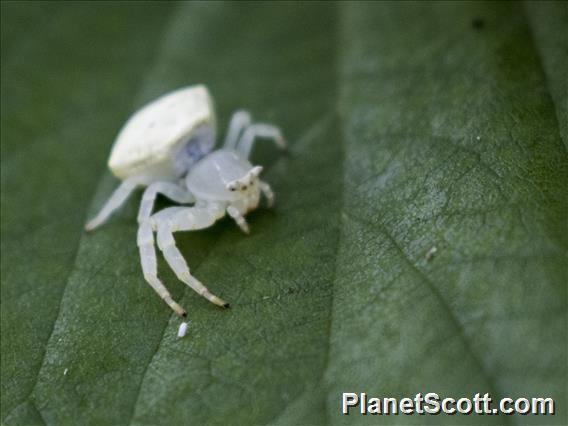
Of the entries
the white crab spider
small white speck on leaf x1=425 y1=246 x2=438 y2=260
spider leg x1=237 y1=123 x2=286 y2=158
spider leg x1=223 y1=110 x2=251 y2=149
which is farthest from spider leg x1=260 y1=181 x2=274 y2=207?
small white speck on leaf x1=425 y1=246 x2=438 y2=260

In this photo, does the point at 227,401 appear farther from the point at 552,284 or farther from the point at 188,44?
the point at 188,44

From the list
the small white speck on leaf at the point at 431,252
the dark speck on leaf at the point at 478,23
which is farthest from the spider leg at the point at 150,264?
the dark speck on leaf at the point at 478,23

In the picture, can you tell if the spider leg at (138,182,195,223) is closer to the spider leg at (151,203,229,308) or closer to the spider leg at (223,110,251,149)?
the spider leg at (151,203,229,308)

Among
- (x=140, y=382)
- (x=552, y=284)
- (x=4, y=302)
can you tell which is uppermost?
(x=4, y=302)

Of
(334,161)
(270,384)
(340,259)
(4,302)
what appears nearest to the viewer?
(270,384)

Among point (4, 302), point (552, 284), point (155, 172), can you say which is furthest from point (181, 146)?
point (552, 284)

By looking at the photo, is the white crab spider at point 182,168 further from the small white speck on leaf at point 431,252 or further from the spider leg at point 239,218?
the small white speck on leaf at point 431,252
